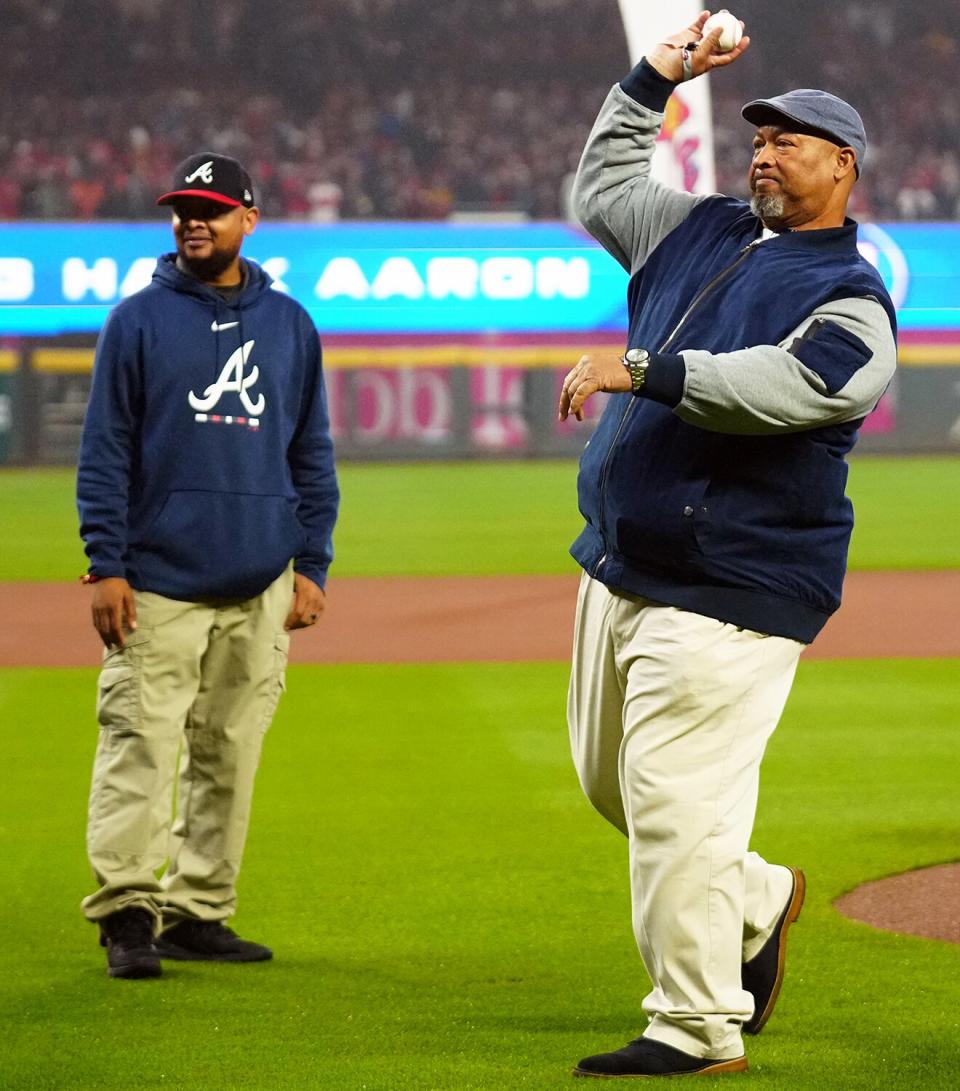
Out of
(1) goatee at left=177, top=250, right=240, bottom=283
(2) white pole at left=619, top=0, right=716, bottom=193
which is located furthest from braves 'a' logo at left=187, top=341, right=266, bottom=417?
(2) white pole at left=619, top=0, right=716, bottom=193

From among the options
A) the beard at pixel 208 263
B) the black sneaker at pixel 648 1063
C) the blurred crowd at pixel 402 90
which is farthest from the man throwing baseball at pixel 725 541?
the blurred crowd at pixel 402 90

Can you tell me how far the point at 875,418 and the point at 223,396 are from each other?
24.3 meters

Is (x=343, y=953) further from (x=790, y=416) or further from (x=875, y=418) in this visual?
(x=875, y=418)

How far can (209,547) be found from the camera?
4754 millimetres

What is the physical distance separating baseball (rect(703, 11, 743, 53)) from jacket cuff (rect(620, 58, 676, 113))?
14cm

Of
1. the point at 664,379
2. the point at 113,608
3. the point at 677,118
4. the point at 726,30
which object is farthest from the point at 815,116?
the point at 677,118

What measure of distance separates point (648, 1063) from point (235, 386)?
2.10 meters

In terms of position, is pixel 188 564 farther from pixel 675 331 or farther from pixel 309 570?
pixel 675 331

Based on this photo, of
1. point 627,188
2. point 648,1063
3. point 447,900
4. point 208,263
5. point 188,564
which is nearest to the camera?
point 648,1063

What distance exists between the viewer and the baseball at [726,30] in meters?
4.16

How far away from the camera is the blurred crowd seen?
1251 inches

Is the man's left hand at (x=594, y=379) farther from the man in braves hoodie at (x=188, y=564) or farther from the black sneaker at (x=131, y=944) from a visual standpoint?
the black sneaker at (x=131, y=944)

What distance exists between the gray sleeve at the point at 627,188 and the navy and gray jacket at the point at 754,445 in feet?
0.71

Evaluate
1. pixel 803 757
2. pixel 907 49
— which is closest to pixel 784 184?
pixel 803 757
